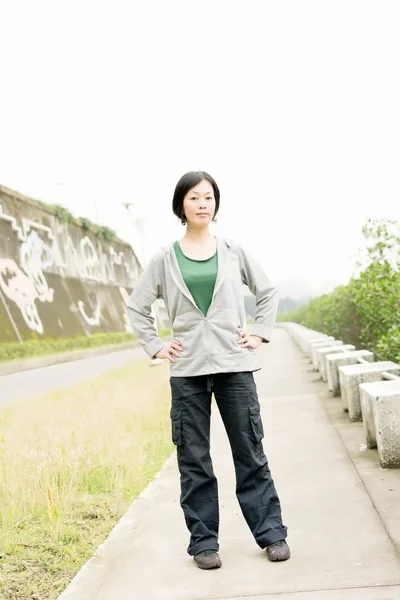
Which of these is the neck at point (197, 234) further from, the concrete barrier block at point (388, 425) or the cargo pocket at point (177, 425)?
the concrete barrier block at point (388, 425)

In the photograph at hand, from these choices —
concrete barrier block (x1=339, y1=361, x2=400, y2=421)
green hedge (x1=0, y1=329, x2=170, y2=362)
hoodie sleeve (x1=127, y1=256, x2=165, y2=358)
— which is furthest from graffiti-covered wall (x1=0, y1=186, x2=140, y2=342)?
hoodie sleeve (x1=127, y1=256, x2=165, y2=358)

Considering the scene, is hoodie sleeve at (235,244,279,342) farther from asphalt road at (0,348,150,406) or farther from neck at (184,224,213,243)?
asphalt road at (0,348,150,406)

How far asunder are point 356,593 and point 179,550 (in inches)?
49.4

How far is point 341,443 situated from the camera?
731cm

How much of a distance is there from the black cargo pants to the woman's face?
814mm

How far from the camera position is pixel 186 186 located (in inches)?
169

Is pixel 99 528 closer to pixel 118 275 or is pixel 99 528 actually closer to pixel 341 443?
pixel 341 443

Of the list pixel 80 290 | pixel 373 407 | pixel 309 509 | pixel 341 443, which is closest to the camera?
pixel 309 509

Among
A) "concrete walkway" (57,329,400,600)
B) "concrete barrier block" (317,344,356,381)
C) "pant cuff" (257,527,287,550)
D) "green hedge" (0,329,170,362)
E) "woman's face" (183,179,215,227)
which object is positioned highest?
"woman's face" (183,179,215,227)

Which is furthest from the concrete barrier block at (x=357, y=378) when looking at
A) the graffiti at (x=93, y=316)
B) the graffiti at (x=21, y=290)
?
the graffiti at (x=93, y=316)

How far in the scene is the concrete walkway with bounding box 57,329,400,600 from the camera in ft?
12.2

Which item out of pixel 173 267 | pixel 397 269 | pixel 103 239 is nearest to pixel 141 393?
pixel 397 269

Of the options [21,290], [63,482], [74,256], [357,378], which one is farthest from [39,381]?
[74,256]

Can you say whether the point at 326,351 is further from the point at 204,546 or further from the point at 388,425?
the point at 204,546
